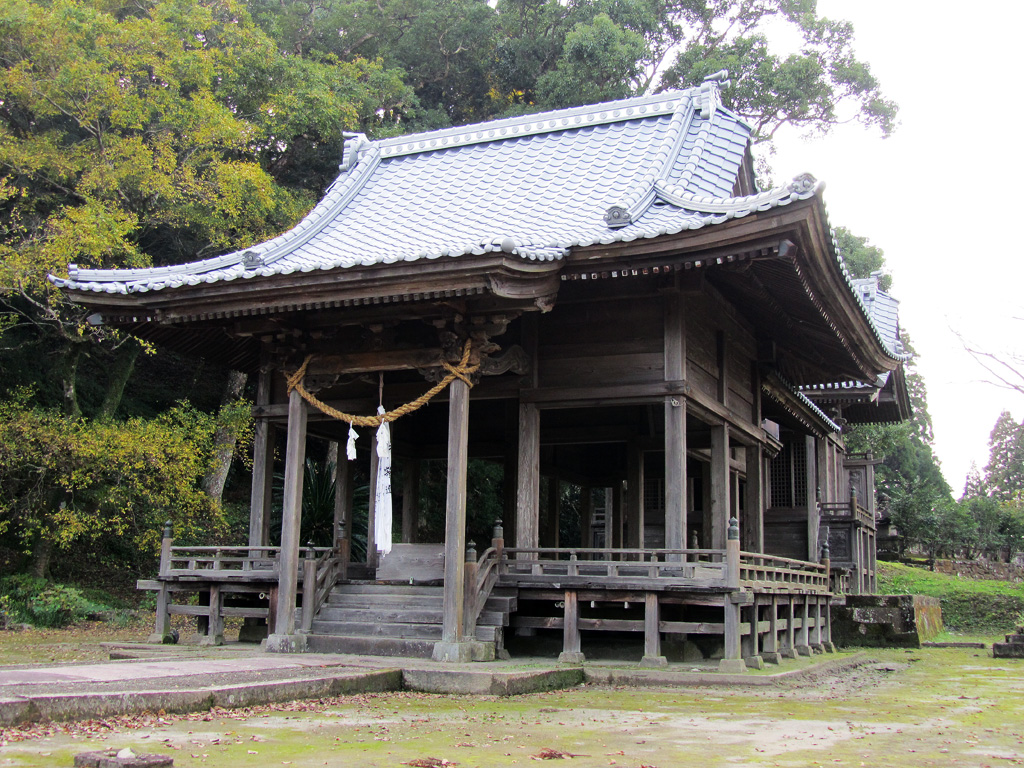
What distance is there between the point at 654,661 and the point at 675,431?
2.64 meters

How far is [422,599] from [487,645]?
1.32 meters

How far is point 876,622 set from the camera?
18.5 meters

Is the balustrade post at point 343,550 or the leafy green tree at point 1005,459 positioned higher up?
the leafy green tree at point 1005,459

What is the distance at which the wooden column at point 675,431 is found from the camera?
1134 cm

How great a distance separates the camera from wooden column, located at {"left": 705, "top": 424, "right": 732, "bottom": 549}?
13.0 m

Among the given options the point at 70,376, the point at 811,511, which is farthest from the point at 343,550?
the point at 811,511

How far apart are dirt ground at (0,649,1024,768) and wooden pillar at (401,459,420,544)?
7114mm

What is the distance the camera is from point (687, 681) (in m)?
10.1

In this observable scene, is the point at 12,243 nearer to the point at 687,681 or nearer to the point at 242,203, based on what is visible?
the point at 242,203

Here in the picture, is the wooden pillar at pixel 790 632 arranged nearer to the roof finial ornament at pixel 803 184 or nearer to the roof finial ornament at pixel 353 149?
the roof finial ornament at pixel 803 184

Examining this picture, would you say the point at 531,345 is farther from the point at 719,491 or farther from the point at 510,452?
the point at 510,452

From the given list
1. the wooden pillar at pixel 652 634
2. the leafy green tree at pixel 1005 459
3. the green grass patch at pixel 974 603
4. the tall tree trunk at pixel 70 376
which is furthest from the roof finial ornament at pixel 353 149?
the leafy green tree at pixel 1005 459

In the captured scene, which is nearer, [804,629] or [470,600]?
[470,600]

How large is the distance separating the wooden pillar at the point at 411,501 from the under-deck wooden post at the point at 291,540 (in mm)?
4206
